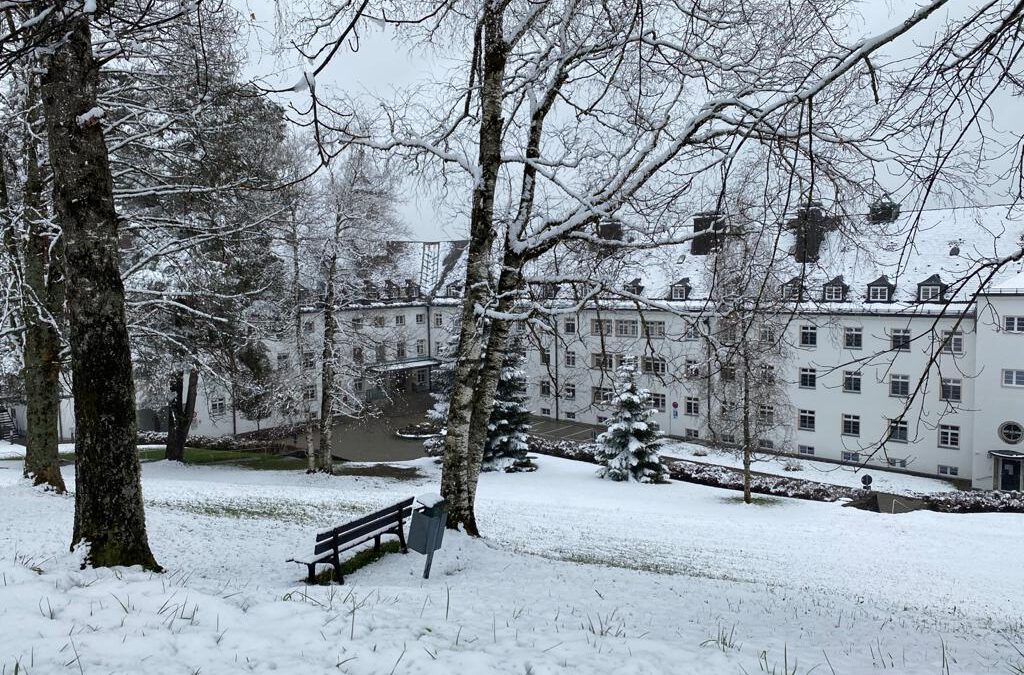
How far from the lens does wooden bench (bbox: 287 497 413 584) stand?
24.8ft

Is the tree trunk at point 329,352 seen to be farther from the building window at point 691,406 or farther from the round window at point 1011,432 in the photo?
the round window at point 1011,432

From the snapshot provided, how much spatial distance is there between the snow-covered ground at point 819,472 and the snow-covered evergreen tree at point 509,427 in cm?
796

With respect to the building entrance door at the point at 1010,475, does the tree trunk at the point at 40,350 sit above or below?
above

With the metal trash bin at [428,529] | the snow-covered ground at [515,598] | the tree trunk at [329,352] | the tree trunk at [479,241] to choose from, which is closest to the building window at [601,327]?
the tree trunk at [479,241]

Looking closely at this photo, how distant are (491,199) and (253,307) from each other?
13696 mm

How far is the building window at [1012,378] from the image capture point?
25.9 metres

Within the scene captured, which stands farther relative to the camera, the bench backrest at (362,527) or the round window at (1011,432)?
the round window at (1011,432)

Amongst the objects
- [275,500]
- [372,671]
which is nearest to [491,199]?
[372,671]

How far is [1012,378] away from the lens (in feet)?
85.6

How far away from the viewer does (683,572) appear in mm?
10773

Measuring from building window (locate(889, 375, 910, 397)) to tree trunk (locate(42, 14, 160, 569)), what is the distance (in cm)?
3002

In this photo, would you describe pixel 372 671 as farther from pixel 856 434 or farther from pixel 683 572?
pixel 856 434

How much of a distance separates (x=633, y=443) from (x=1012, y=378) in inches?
576

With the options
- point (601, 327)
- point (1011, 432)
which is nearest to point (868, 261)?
point (601, 327)
